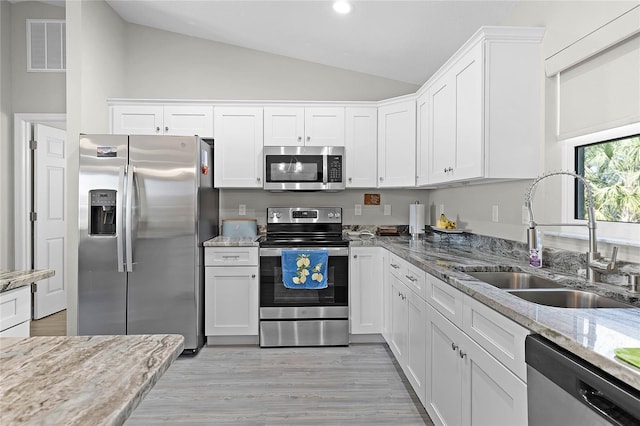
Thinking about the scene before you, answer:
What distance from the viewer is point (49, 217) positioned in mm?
4414

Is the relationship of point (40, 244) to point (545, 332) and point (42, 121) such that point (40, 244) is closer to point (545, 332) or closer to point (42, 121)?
point (42, 121)

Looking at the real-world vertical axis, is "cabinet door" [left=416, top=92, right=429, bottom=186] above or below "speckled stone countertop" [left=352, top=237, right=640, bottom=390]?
above

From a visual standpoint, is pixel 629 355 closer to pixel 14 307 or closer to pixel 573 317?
pixel 573 317

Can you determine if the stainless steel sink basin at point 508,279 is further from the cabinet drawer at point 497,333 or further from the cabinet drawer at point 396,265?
the cabinet drawer at point 396,265

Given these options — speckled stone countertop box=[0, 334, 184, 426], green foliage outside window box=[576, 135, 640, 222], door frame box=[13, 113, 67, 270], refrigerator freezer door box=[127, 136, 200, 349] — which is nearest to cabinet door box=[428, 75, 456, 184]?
green foliage outside window box=[576, 135, 640, 222]

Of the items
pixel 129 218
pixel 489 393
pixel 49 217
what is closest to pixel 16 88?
pixel 49 217

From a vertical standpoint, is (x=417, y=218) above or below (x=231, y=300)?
above

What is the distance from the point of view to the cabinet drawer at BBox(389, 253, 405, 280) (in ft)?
9.30

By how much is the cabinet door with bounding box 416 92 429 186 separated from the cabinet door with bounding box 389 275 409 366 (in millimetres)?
926

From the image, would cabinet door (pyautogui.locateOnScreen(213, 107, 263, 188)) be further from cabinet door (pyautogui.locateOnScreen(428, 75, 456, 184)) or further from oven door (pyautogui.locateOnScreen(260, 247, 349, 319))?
cabinet door (pyautogui.locateOnScreen(428, 75, 456, 184))

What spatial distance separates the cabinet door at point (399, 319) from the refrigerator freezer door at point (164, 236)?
1.61m

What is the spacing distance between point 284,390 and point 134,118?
276 centimetres

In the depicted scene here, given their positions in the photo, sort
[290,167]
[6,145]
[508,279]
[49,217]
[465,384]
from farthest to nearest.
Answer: [49,217] → [6,145] → [290,167] → [508,279] → [465,384]

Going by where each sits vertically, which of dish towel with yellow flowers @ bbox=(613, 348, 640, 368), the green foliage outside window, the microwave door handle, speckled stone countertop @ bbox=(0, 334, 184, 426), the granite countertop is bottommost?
speckled stone countertop @ bbox=(0, 334, 184, 426)
